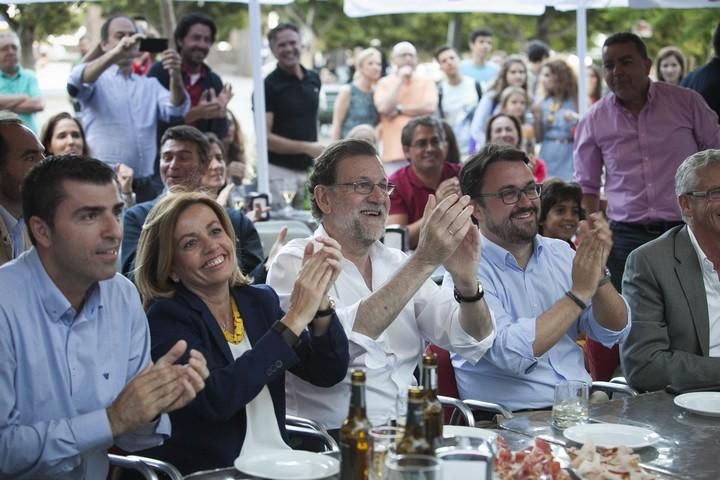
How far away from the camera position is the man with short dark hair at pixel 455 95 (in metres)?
12.2

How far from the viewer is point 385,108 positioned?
10.4m

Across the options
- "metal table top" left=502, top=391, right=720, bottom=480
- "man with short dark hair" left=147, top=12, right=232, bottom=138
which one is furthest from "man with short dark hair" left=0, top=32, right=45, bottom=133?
"metal table top" left=502, top=391, right=720, bottom=480

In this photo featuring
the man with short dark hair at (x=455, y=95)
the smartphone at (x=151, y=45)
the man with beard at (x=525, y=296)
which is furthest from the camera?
the man with short dark hair at (x=455, y=95)

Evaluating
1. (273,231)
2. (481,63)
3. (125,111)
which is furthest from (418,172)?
(481,63)

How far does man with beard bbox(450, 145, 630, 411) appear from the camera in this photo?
3.96 meters

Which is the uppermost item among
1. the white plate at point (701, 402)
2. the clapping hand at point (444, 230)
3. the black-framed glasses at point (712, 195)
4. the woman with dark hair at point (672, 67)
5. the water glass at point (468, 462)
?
the woman with dark hair at point (672, 67)

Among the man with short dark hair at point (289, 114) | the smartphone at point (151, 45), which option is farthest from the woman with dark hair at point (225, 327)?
the man with short dark hair at point (289, 114)

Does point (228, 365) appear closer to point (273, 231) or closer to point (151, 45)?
point (273, 231)

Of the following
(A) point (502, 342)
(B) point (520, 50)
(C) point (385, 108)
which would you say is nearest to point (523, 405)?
(A) point (502, 342)

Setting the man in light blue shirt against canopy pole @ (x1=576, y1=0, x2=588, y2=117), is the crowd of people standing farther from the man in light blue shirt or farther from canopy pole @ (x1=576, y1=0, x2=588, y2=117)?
canopy pole @ (x1=576, y1=0, x2=588, y2=117)

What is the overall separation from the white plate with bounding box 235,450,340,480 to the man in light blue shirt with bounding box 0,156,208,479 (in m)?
0.25

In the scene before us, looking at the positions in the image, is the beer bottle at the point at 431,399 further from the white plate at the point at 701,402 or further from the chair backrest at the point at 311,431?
the white plate at the point at 701,402

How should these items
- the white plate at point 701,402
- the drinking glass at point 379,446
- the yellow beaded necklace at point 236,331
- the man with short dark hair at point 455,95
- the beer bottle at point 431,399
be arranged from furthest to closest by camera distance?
the man with short dark hair at point 455,95 < the yellow beaded necklace at point 236,331 < the white plate at point 701,402 < the beer bottle at point 431,399 < the drinking glass at point 379,446

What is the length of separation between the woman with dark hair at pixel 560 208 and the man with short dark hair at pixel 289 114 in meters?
2.86
